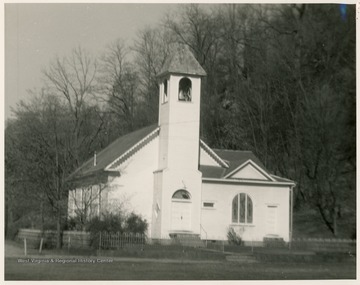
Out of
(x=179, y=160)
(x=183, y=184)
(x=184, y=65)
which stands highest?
(x=184, y=65)

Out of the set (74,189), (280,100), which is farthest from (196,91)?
(280,100)

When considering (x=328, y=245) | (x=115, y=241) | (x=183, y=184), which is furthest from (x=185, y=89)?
(x=328, y=245)

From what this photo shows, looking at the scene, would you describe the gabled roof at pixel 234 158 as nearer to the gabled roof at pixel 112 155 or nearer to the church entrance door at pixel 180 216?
the church entrance door at pixel 180 216

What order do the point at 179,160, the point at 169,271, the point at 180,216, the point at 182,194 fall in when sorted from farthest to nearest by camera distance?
the point at 182,194, the point at 180,216, the point at 179,160, the point at 169,271

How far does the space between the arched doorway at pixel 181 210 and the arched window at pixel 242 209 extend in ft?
8.46

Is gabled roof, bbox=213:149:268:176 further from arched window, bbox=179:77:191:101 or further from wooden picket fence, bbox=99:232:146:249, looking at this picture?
wooden picket fence, bbox=99:232:146:249

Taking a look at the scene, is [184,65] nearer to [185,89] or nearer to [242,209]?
[185,89]

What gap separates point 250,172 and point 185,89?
18.5 ft

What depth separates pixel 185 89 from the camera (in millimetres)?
38406

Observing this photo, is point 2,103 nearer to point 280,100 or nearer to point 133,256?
point 133,256

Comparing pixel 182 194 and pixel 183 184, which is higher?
pixel 183 184

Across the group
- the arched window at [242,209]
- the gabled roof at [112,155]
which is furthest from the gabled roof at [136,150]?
the arched window at [242,209]

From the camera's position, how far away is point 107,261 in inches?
1046

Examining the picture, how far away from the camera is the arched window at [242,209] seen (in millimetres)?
38375
